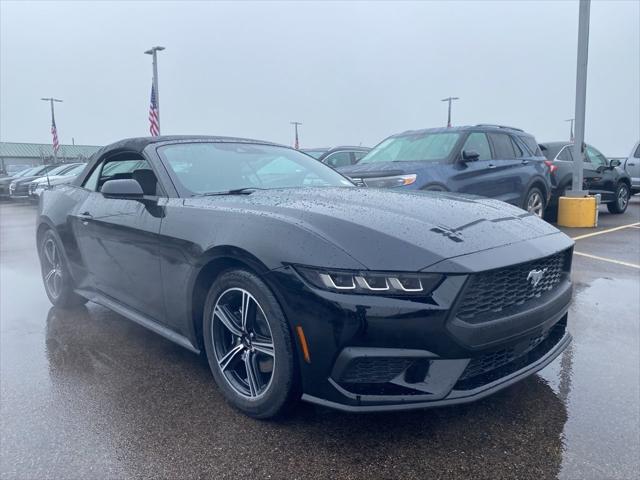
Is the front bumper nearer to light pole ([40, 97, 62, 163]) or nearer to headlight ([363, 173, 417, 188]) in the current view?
headlight ([363, 173, 417, 188])

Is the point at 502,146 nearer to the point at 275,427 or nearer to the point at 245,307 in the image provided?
the point at 245,307

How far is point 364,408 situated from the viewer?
2.19 metres

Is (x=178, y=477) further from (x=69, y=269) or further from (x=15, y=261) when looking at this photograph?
(x=15, y=261)

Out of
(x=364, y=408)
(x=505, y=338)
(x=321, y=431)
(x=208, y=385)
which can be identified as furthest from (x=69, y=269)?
(x=505, y=338)

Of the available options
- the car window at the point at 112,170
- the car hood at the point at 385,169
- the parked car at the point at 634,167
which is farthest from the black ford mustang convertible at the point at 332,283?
the parked car at the point at 634,167

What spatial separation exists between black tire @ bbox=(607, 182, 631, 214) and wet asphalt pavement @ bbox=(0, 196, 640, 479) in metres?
9.56

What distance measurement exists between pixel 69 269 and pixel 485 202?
3.40m

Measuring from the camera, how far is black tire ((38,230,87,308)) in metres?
4.56

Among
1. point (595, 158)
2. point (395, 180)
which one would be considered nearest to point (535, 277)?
point (395, 180)

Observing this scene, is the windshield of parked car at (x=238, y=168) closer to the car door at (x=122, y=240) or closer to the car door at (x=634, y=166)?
the car door at (x=122, y=240)

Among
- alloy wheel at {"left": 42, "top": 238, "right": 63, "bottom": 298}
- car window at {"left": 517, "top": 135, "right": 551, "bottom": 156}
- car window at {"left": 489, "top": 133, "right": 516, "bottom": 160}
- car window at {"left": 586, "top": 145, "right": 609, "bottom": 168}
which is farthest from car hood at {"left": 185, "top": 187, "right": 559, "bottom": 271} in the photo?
car window at {"left": 586, "top": 145, "right": 609, "bottom": 168}

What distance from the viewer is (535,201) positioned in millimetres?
8797

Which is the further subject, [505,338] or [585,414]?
[585,414]

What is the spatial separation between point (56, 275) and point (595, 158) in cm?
1128
